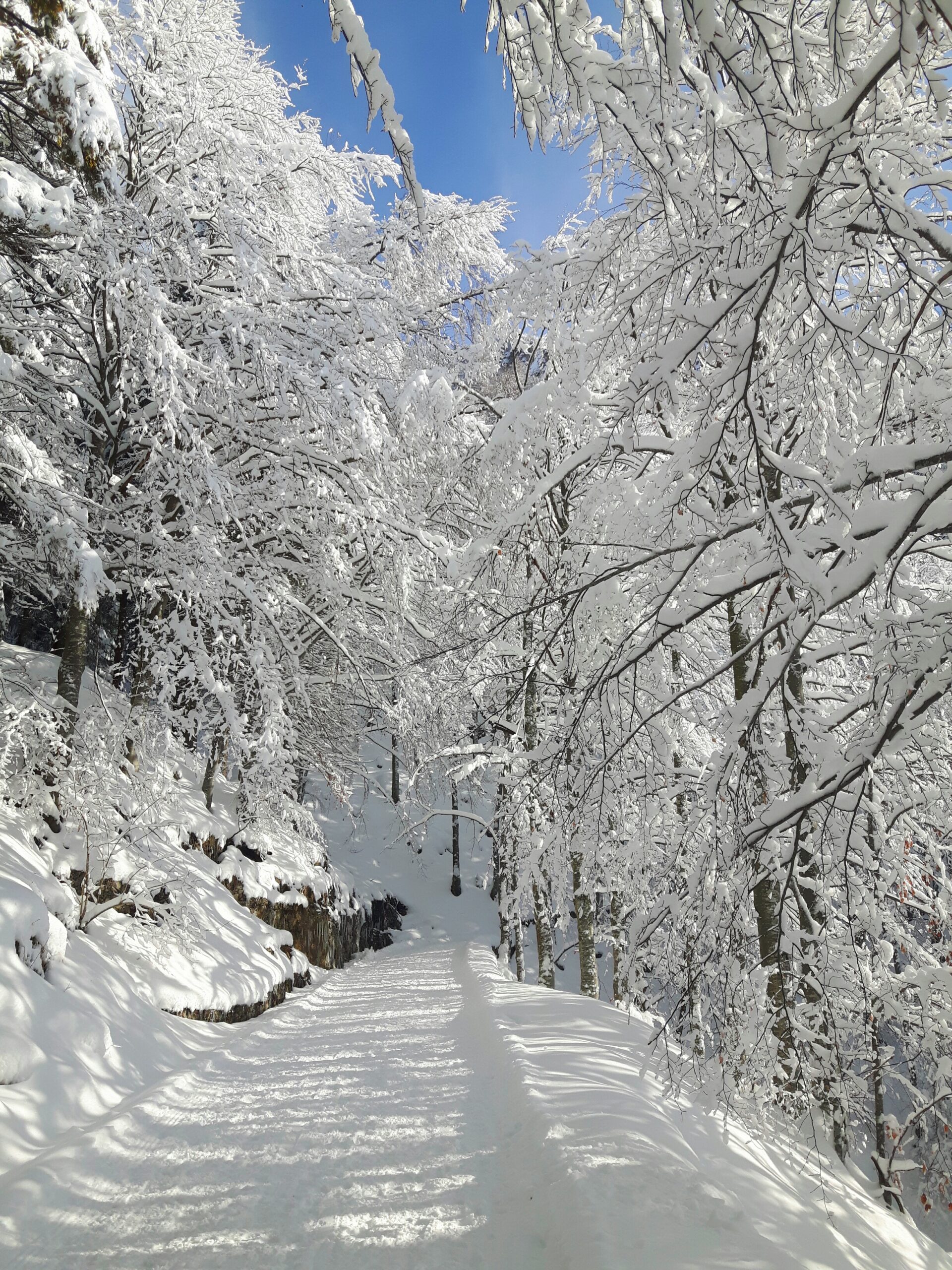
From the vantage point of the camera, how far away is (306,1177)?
11.3ft

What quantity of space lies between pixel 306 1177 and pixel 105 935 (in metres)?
3.53

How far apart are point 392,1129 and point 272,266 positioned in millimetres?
7191

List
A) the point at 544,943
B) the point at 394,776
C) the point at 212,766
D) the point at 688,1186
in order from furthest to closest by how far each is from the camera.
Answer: the point at 394,776 < the point at 212,766 < the point at 544,943 < the point at 688,1186

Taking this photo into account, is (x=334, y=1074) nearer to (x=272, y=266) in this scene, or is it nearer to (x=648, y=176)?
(x=648, y=176)

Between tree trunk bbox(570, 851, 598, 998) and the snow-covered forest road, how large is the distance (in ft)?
10.5

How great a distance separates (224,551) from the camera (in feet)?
22.9

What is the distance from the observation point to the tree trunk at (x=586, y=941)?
27.9ft

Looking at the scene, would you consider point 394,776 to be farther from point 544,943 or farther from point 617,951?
point 617,951

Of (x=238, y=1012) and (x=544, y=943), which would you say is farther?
(x=544, y=943)

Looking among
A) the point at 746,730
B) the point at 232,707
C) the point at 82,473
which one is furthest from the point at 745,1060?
the point at 82,473

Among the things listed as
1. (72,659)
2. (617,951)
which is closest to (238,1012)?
(72,659)

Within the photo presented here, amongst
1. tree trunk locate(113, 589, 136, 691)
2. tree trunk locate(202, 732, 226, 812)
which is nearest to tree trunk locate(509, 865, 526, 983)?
tree trunk locate(202, 732, 226, 812)

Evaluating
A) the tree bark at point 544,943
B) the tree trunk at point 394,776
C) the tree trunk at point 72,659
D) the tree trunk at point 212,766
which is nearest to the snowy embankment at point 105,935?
the tree trunk at point 72,659

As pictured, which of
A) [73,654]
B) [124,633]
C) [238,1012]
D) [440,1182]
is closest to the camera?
[440,1182]
